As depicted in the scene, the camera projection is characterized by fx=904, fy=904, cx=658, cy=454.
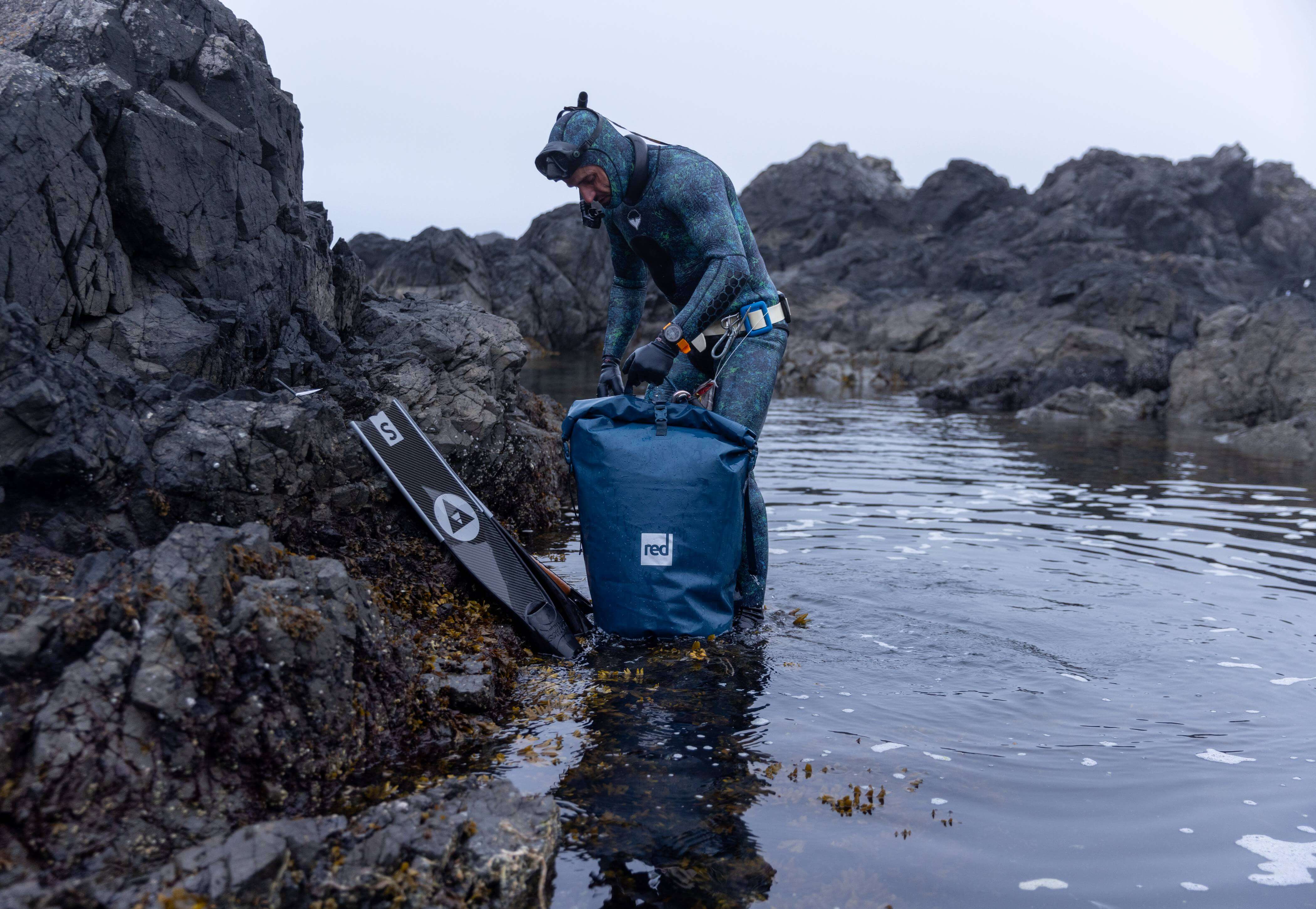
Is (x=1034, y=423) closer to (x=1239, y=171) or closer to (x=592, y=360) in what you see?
(x=592, y=360)

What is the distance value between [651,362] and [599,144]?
1219mm

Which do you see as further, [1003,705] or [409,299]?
[409,299]

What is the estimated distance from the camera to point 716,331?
17.2ft

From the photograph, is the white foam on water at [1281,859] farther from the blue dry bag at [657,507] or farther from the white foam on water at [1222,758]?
the blue dry bag at [657,507]

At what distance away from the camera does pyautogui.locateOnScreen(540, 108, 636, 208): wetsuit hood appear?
4.81 meters

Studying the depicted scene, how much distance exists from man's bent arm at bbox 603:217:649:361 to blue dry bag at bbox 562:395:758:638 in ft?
3.32

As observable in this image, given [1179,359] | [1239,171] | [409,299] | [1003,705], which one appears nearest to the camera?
[1003,705]

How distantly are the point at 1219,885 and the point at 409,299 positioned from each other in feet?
21.9

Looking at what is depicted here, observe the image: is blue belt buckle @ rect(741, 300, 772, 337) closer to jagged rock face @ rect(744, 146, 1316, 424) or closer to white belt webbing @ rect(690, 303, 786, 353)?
white belt webbing @ rect(690, 303, 786, 353)

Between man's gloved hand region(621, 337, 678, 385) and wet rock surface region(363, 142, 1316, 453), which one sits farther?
wet rock surface region(363, 142, 1316, 453)

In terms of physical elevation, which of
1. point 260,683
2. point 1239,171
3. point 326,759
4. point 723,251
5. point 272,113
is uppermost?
point 1239,171

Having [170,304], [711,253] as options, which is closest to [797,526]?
[711,253]

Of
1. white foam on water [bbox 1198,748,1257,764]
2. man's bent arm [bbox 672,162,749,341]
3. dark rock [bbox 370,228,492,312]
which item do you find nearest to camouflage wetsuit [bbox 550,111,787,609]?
A: man's bent arm [bbox 672,162,749,341]

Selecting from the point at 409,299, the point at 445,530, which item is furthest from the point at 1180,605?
the point at 409,299
